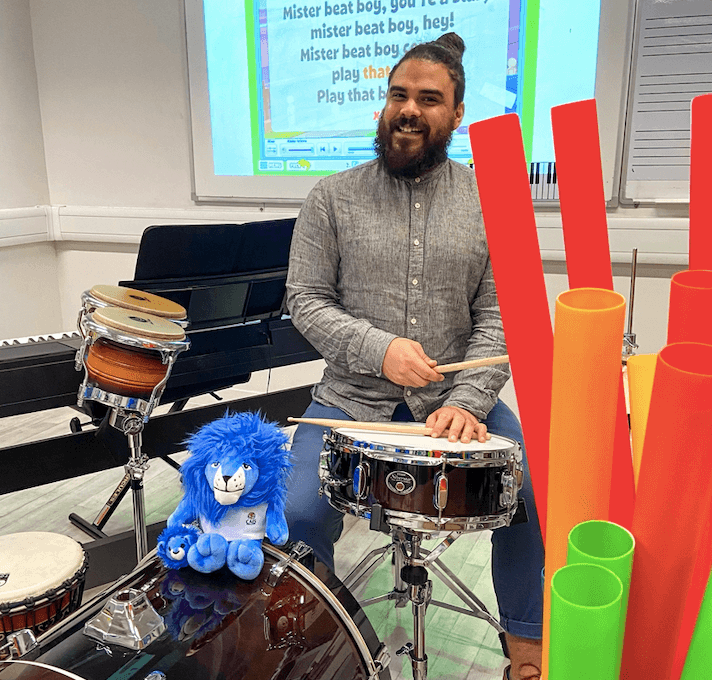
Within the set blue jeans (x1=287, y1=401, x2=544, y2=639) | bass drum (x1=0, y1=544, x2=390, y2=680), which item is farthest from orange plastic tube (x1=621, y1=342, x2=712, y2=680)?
blue jeans (x1=287, y1=401, x2=544, y2=639)

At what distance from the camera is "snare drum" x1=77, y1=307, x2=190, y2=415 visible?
1588 millimetres

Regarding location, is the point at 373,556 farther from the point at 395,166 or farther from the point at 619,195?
the point at 619,195

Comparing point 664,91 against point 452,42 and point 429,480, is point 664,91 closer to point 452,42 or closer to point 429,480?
point 452,42

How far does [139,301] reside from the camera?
6.02ft

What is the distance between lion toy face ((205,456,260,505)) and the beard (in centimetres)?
92

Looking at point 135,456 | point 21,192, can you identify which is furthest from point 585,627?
point 21,192

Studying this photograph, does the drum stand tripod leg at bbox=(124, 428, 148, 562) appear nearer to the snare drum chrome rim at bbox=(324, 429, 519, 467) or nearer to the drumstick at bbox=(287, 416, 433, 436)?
the drumstick at bbox=(287, 416, 433, 436)

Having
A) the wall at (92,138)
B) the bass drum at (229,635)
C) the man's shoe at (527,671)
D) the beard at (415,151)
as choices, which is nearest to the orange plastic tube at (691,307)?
the bass drum at (229,635)

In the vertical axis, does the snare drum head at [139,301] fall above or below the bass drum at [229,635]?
above

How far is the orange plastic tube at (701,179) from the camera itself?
293 millimetres

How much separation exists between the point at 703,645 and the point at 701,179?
0.19m

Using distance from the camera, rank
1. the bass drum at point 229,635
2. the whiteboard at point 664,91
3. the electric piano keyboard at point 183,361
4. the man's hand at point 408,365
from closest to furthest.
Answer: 1. the bass drum at point 229,635
2. the man's hand at point 408,365
3. the electric piano keyboard at point 183,361
4. the whiteboard at point 664,91

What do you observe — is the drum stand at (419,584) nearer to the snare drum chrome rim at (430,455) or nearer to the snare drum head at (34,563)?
the snare drum chrome rim at (430,455)

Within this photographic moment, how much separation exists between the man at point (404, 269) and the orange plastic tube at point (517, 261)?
4.19 ft
